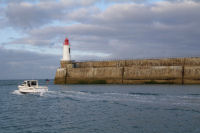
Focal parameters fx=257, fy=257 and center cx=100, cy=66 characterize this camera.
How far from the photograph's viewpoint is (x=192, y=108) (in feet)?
74.1

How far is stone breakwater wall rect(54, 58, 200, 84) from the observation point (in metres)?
53.6

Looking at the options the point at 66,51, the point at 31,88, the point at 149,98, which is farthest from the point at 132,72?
the point at 149,98

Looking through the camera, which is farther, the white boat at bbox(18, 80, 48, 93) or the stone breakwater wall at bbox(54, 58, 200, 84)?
the stone breakwater wall at bbox(54, 58, 200, 84)

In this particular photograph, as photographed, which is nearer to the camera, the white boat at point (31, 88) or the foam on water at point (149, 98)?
the foam on water at point (149, 98)

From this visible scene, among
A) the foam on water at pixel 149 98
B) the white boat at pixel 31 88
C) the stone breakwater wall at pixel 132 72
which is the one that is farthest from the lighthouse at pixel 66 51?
the foam on water at pixel 149 98

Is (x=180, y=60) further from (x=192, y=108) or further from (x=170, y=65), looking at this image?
(x=192, y=108)

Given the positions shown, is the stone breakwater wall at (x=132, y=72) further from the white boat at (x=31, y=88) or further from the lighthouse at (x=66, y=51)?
the white boat at (x=31, y=88)

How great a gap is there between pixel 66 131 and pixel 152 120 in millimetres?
6361

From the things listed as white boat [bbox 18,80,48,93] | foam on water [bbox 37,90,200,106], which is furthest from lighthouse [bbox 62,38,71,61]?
foam on water [bbox 37,90,200,106]

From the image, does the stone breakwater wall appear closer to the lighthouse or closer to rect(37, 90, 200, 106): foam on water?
the lighthouse

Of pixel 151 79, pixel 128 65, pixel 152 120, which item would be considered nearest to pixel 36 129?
pixel 152 120

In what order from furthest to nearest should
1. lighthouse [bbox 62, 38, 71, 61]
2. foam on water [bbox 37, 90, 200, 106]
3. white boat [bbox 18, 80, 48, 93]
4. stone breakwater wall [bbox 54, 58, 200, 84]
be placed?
lighthouse [bbox 62, 38, 71, 61] < stone breakwater wall [bbox 54, 58, 200, 84] < white boat [bbox 18, 80, 48, 93] < foam on water [bbox 37, 90, 200, 106]

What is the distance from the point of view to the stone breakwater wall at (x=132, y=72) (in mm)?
53612

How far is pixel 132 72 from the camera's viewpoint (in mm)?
59344
